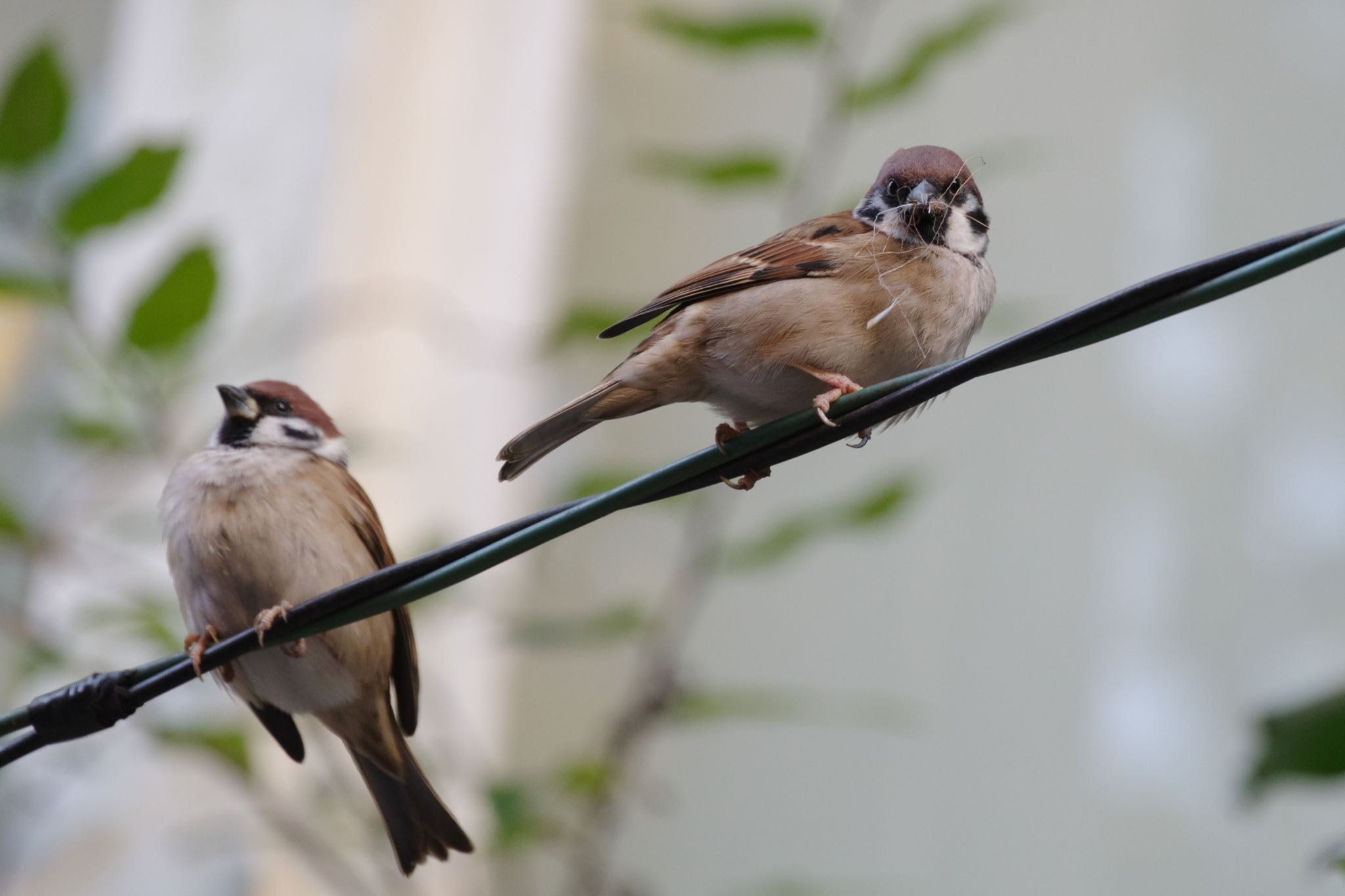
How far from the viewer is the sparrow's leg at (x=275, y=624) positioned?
113 centimetres

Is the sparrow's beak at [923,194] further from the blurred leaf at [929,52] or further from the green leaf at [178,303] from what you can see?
the green leaf at [178,303]

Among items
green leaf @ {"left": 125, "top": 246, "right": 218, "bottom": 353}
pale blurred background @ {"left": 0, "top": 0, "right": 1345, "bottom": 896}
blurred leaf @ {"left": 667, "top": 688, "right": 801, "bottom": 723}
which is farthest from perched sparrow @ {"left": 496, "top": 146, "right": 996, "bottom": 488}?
blurred leaf @ {"left": 667, "top": 688, "right": 801, "bottom": 723}

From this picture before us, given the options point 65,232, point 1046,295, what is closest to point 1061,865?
point 1046,295

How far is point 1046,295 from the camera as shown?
3.36 meters

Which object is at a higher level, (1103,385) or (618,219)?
(618,219)

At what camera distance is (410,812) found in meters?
1.67

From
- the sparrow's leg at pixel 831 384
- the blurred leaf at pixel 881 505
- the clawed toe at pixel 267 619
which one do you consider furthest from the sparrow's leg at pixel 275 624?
the blurred leaf at pixel 881 505

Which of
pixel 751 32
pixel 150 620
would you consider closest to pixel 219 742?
pixel 150 620

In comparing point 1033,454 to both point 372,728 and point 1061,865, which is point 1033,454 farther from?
point 372,728

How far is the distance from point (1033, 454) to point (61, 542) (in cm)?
244

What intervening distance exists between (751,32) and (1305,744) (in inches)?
50.8

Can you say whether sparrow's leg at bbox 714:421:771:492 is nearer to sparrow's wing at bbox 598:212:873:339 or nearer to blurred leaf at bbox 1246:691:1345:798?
sparrow's wing at bbox 598:212:873:339

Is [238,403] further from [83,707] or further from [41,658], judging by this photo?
[41,658]

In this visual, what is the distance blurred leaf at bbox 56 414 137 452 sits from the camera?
2.33 meters
